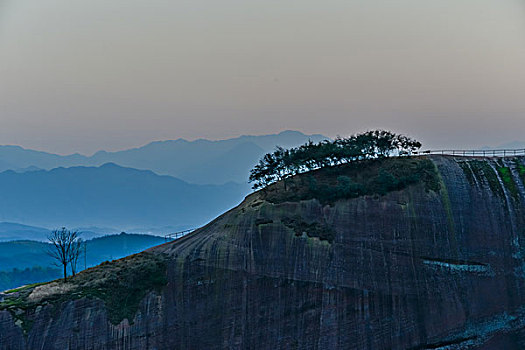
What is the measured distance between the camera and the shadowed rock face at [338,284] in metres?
49.0

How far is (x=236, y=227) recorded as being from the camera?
2206 inches

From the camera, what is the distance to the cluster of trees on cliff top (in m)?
64.2

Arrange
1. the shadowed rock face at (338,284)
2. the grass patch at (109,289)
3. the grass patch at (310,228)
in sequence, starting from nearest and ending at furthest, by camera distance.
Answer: the grass patch at (109,289) → the shadowed rock face at (338,284) → the grass patch at (310,228)

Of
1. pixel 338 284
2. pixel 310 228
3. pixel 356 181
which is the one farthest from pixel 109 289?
pixel 356 181

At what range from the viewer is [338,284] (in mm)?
51719

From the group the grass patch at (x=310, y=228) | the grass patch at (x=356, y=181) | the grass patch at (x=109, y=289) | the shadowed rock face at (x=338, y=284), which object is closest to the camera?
the grass patch at (x=109, y=289)

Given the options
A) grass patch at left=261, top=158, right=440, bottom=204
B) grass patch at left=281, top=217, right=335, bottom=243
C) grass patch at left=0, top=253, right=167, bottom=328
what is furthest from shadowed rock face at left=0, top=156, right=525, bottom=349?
grass patch at left=261, top=158, right=440, bottom=204

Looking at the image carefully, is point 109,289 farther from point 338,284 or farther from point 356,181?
point 356,181

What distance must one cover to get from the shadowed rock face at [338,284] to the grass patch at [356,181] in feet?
3.50

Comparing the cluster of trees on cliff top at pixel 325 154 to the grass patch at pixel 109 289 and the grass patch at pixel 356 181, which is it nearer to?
the grass patch at pixel 356 181

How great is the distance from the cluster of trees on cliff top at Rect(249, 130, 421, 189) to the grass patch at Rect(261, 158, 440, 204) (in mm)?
1381

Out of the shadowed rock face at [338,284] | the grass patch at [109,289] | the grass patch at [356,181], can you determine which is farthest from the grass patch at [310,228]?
the grass patch at [109,289]

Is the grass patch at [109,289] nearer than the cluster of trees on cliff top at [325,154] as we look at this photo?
Yes

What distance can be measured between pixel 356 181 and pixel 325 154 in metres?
5.98
